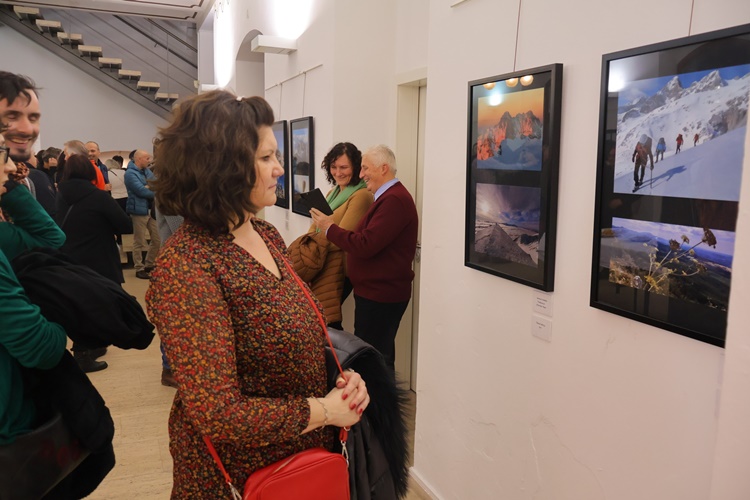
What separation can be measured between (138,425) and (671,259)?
3.58 metres

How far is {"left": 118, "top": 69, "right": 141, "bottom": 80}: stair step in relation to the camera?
458 inches

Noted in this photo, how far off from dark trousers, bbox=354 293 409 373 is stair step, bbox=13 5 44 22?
10249 millimetres

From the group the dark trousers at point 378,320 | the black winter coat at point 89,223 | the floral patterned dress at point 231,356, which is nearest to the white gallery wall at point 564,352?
the dark trousers at point 378,320

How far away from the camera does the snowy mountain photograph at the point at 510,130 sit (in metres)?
2.12

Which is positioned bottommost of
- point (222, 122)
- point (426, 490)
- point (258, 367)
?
point (426, 490)

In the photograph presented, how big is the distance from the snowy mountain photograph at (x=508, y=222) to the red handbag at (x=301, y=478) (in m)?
1.01

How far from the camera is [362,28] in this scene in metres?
4.41

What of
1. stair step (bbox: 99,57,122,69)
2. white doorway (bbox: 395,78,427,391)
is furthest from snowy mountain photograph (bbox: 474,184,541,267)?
stair step (bbox: 99,57,122,69)

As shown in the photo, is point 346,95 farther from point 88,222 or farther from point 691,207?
point 691,207

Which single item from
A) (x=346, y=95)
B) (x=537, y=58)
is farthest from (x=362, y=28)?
(x=537, y=58)

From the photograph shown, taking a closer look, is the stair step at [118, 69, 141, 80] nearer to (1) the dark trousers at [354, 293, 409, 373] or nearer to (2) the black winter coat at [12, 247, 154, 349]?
(1) the dark trousers at [354, 293, 409, 373]

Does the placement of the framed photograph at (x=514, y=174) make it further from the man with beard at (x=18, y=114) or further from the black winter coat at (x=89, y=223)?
the black winter coat at (x=89, y=223)

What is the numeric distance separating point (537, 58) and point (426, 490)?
213cm

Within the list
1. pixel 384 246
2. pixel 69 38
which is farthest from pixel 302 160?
pixel 69 38
